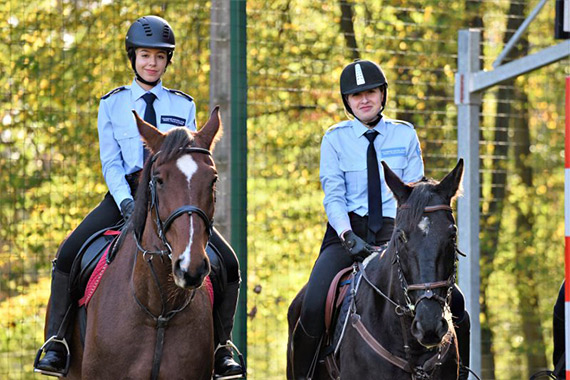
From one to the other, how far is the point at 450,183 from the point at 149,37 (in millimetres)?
2240

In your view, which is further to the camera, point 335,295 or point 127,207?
point 335,295

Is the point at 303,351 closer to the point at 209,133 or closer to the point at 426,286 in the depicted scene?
the point at 426,286

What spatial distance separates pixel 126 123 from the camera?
7332mm

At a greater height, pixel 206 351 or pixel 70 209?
pixel 70 209

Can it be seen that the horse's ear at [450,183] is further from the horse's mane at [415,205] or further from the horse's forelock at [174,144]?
the horse's forelock at [174,144]

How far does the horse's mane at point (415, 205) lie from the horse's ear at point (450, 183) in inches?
1.8

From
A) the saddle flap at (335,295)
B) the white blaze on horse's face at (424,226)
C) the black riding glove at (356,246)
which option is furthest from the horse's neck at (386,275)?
the white blaze on horse's face at (424,226)

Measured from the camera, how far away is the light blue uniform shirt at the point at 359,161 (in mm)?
7508

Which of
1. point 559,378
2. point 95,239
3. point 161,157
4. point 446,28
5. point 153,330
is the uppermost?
point 446,28

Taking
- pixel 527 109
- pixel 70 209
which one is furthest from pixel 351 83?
pixel 527 109

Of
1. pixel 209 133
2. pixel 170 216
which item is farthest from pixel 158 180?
pixel 209 133

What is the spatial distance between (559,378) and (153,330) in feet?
9.87

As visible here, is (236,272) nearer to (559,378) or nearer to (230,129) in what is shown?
(559,378)

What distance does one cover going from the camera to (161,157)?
6.14 meters
